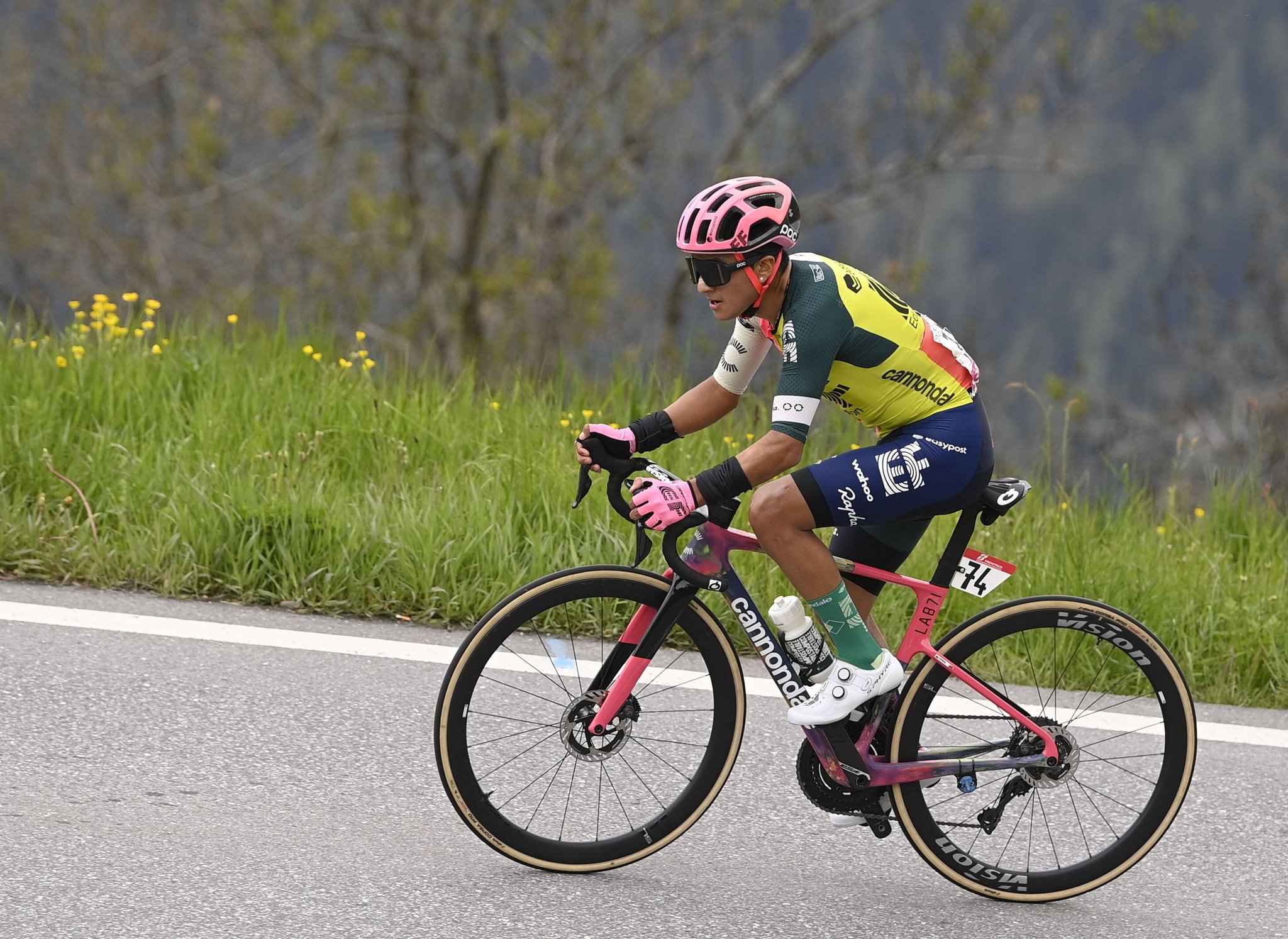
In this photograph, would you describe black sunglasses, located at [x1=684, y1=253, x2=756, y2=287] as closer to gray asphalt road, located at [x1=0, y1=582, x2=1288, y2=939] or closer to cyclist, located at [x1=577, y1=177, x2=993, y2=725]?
cyclist, located at [x1=577, y1=177, x2=993, y2=725]

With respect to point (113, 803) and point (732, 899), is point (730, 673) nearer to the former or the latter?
point (732, 899)

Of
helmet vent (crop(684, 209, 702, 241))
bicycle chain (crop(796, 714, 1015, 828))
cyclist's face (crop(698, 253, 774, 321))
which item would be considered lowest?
bicycle chain (crop(796, 714, 1015, 828))

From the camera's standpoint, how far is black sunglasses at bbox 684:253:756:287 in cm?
359

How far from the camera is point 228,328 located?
25.3 feet

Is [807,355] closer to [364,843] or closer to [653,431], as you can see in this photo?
[653,431]

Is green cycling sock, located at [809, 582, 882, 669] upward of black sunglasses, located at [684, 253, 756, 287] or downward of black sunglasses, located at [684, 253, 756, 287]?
downward

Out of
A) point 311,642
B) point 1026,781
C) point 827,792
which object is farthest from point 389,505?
point 1026,781

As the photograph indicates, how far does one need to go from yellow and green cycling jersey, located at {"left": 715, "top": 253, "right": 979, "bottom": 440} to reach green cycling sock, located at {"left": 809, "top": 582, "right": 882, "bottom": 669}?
46 centimetres

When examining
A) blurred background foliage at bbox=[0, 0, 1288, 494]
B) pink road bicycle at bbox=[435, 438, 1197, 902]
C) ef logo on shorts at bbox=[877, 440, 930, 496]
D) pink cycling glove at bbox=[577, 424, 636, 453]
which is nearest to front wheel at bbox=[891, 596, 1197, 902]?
pink road bicycle at bbox=[435, 438, 1197, 902]

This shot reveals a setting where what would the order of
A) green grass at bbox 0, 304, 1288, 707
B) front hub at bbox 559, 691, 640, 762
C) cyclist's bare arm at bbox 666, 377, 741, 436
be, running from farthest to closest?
green grass at bbox 0, 304, 1288, 707 < cyclist's bare arm at bbox 666, 377, 741, 436 < front hub at bbox 559, 691, 640, 762

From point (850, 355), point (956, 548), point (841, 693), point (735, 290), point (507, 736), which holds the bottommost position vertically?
point (507, 736)

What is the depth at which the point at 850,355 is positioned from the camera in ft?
12.1

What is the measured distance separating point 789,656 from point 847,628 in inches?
6.9

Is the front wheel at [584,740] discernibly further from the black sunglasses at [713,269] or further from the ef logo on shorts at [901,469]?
the black sunglasses at [713,269]
